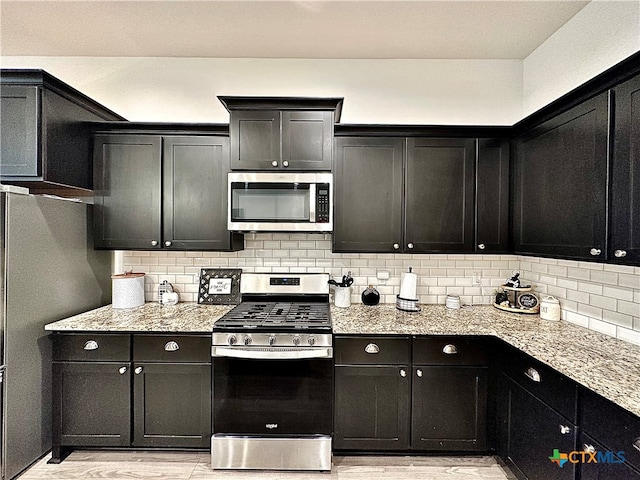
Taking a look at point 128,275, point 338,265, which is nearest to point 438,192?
point 338,265

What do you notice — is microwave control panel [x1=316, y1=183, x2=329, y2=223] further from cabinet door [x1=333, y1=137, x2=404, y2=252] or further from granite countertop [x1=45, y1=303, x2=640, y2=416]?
granite countertop [x1=45, y1=303, x2=640, y2=416]

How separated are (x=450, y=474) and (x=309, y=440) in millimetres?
918

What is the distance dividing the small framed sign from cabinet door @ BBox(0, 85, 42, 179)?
1.32m

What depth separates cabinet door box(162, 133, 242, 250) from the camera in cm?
257

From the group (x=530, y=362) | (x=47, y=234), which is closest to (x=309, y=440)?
(x=530, y=362)

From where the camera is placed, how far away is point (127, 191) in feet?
8.45

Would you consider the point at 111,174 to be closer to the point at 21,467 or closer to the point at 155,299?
the point at 155,299

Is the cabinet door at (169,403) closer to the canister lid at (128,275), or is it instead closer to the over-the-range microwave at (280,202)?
the canister lid at (128,275)

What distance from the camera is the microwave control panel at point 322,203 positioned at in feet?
7.99

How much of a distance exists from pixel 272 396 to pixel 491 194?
2.13m

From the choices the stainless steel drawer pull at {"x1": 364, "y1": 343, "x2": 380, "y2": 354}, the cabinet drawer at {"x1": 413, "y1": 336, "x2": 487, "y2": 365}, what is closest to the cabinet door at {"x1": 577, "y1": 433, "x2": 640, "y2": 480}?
the cabinet drawer at {"x1": 413, "y1": 336, "x2": 487, "y2": 365}

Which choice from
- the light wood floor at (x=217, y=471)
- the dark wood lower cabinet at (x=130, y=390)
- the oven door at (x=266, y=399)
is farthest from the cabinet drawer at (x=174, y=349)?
the light wood floor at (x=217, y=471)

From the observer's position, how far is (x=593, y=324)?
212 cm

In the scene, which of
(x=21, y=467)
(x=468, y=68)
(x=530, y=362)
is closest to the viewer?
(x=530, y=362)
